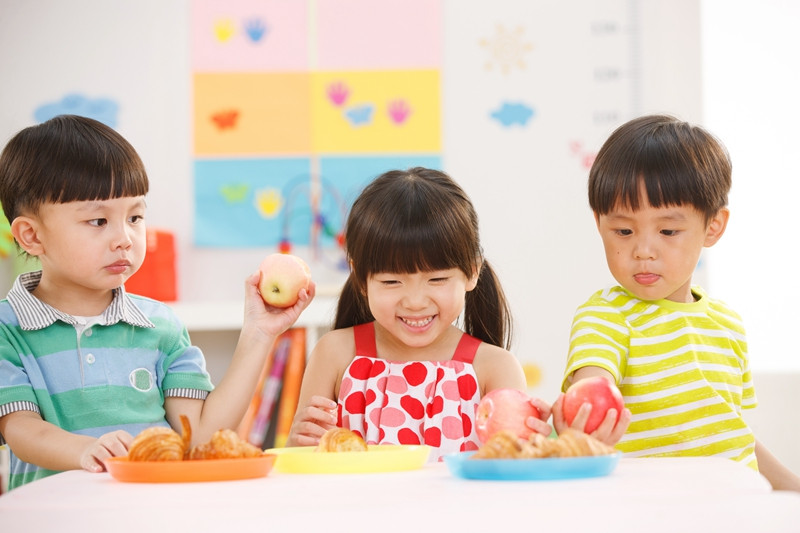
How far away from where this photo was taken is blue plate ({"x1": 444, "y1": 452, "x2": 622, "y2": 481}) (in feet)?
2.79

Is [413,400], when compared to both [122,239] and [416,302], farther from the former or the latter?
[122,239]

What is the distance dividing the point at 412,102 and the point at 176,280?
3.97 ft

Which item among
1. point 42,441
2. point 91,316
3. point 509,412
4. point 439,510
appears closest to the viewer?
point 439,510

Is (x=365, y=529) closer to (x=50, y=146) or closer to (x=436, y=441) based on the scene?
(x=436, y=441)

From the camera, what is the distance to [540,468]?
2.79 feet

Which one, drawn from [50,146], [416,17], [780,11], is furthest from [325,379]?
[780,11]

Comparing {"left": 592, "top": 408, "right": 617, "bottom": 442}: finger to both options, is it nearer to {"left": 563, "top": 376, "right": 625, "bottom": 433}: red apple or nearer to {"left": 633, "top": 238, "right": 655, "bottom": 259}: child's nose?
{"left": 563, "top": 376, "right": 625, "bottom": 433}: red apple

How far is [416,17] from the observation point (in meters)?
3.85

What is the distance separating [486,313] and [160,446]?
850 mm

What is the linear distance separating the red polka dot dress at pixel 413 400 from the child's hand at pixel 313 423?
101mm

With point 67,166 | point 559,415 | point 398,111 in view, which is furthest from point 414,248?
point 398,111

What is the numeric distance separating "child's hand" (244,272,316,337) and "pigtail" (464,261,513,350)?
1.01 feet

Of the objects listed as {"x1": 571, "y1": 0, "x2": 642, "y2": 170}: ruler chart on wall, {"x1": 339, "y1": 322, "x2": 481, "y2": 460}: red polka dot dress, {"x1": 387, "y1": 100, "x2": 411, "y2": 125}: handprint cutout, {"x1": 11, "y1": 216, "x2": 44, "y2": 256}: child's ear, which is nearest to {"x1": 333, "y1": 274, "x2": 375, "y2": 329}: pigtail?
{"x1": 339, "y1": 322, "x2": 481, "y2": 460}: red polka dot dress

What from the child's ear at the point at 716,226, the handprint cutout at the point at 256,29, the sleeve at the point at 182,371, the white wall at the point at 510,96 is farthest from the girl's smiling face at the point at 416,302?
the handprint cutout at the point at 256,29
